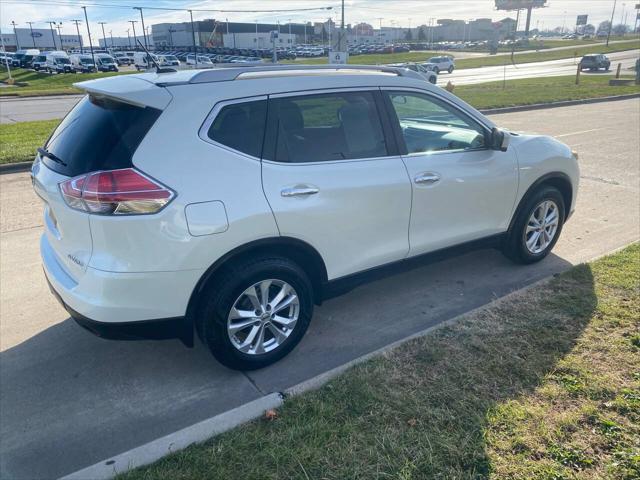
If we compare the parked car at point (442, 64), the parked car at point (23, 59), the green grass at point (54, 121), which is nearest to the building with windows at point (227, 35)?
the parked car at point (23, 59)

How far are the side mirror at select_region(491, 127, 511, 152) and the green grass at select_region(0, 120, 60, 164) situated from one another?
26.3ft

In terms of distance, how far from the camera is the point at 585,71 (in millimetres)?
44719

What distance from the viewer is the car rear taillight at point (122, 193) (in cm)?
282

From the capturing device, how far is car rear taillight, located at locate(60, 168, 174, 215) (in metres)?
2.82

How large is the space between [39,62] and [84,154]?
182ft

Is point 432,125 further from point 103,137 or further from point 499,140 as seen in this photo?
point 103,137

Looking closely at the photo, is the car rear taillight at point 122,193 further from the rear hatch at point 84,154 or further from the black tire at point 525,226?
the black tire at point 525,226

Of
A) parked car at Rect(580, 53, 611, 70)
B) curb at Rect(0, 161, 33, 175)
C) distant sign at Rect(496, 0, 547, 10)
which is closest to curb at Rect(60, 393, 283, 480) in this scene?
curb at Rect(0, 161, 33, 175)

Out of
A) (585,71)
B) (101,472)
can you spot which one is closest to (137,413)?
(101,472)

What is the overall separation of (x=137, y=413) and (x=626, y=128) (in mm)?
14174

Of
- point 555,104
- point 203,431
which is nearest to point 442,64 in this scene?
point 555,104

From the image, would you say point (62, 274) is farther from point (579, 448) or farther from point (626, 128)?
point (626, 128)

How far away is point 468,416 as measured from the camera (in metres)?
2.85

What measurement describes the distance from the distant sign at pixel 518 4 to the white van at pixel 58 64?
366ft
